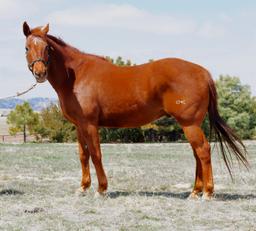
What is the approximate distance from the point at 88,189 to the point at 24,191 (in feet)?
4.44

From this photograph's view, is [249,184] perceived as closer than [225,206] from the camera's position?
No

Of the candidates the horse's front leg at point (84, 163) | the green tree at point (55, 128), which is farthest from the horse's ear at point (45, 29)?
the green tree at point (55, 128)

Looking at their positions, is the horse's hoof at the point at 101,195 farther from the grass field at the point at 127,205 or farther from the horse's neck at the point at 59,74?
the horse's neck at the point at 59,74

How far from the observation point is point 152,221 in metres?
6.42

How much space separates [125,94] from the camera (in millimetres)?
8492

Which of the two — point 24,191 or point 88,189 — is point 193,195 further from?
point 24,191

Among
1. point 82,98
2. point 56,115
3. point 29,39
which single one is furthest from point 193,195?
point 56,115

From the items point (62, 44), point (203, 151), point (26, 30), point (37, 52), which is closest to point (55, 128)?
point (62, 44)

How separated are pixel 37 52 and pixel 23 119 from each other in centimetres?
5014

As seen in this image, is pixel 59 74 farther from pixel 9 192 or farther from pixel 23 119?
pixel 23 119

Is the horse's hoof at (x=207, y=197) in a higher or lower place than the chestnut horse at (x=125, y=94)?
lower

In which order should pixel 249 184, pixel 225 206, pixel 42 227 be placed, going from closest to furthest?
pixel 42 227
pixel 225 206
pixel 249 184

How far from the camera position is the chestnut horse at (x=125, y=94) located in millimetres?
8117

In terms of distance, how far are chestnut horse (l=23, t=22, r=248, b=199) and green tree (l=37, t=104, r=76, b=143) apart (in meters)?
42.8
